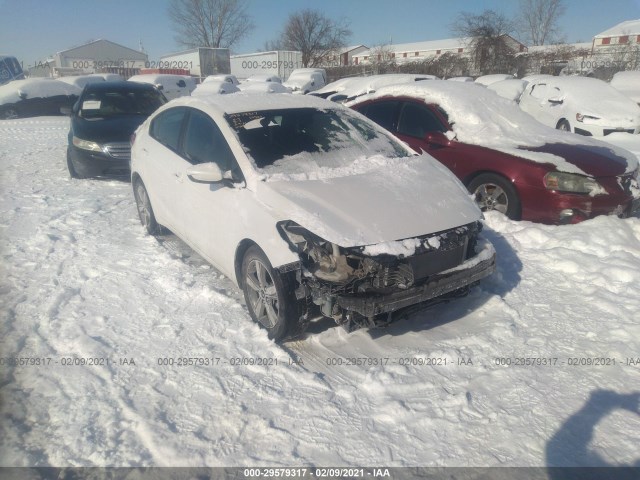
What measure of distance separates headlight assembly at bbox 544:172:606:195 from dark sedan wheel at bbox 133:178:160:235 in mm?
4319

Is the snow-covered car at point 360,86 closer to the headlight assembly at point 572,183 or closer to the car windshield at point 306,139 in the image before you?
the car windshield at point 306,139

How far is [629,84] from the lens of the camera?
1394cm

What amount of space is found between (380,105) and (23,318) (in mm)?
4852

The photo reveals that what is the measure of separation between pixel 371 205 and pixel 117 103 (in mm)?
7067

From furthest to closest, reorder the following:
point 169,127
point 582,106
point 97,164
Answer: point 582,106 → point 97,164 → point 169,127

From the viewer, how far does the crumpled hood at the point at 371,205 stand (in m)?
2.95

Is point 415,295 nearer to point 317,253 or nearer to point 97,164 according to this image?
point 317,253

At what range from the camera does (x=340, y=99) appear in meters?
7.49

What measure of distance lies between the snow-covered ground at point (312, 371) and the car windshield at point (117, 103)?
4.28 meters

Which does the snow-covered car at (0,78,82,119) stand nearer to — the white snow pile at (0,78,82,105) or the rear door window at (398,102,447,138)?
the white snow pile at (0,78,82,105)

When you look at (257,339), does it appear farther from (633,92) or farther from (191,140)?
(633,92)

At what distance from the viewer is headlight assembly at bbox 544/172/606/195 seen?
485 centimetres

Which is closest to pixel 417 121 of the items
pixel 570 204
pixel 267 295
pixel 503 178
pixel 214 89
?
pixel 503 178

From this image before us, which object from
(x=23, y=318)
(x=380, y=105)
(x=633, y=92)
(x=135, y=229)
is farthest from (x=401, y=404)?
(x=633, y=92)
